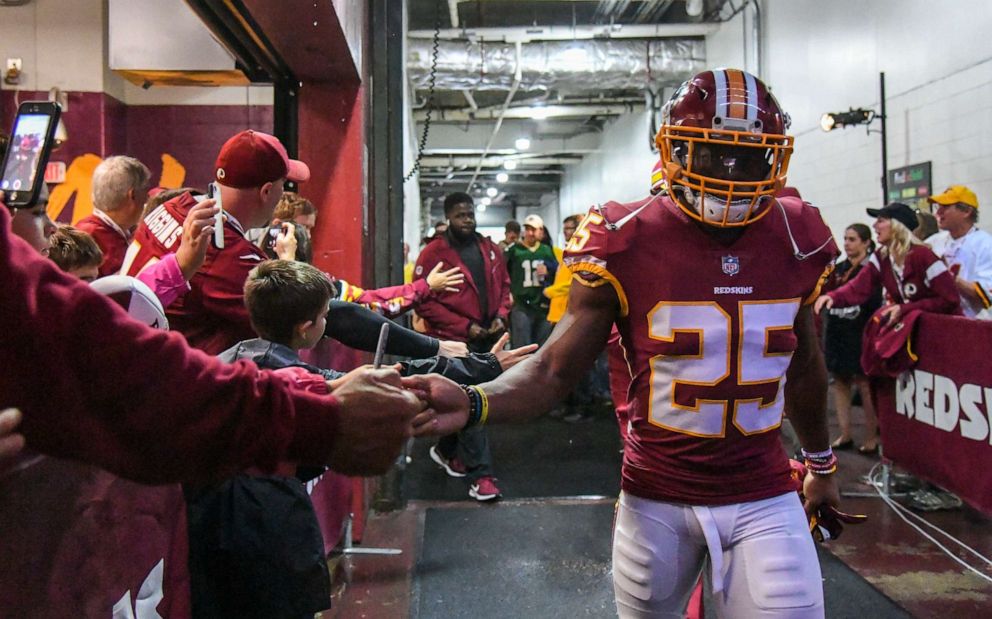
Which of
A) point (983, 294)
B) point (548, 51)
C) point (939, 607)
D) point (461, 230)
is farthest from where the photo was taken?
point (548, 51)

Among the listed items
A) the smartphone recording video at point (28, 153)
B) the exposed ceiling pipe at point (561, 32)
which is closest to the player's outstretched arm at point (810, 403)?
the smartphone recording video at point (28, 153)

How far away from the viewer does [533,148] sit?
2286 centimetres

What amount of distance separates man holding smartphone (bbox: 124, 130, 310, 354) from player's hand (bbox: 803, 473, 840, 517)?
200 cm

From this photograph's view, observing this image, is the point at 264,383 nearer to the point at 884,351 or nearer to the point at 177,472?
the point at 177,472

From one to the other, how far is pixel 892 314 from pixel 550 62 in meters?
8.14

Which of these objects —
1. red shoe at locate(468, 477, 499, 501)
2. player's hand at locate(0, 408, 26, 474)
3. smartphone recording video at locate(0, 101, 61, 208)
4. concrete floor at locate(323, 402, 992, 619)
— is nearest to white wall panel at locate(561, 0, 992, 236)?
concrete floor at locate(323, 402, 992, 619)

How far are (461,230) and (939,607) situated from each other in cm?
418

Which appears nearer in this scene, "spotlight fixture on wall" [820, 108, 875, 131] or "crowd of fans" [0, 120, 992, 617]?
"crowd of fans" [0, 120, 992, 617]

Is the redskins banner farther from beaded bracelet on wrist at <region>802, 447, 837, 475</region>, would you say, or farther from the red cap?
the red cap

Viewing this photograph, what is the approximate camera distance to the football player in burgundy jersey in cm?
214

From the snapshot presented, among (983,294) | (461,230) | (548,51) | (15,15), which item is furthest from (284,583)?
(548,51)

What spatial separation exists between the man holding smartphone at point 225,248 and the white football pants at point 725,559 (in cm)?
161

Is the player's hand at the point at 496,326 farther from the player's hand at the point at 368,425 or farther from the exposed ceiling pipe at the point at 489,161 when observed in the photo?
the exposed ceiling pipe at the point at 489,161

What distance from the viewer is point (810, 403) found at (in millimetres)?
2520
